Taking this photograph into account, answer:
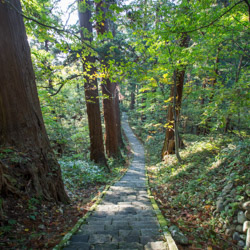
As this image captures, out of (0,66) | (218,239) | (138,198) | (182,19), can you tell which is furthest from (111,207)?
(182,19)

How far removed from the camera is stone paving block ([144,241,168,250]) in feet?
7.78

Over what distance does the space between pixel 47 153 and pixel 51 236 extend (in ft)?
6.02

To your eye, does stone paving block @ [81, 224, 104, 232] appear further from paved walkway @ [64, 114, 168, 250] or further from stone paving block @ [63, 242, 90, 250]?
stone paving block @ [63, 242, 90, 250]

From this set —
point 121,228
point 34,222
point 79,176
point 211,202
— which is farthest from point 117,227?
point 79,176

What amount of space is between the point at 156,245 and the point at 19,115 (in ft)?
11.9

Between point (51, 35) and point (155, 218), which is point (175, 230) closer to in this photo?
point (155, 218)

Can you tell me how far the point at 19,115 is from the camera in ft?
11.5

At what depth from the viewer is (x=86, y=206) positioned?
4.37m

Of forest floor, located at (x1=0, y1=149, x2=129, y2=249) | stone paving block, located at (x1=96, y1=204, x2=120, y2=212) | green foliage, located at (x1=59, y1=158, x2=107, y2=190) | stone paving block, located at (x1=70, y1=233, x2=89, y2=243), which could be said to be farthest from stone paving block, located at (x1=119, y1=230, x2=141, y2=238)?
green foliage, located at (x1=59, y1=158, x2=107, y2=190)

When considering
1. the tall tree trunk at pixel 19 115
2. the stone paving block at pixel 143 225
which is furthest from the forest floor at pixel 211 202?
the tall tree trunk at pixel 19 115

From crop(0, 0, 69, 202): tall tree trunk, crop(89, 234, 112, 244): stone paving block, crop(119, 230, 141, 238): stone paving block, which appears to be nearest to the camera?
crop(89, 234, 112, 244): stone paving block

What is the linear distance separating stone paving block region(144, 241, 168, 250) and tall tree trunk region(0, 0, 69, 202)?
242 centimetres

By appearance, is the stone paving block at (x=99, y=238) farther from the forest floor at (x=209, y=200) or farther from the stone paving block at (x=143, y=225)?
the forest floor at (x=209, y=200)

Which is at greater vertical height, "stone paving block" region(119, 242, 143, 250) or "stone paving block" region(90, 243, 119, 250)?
"stone paving block" region(90, 243, 119, 250)
